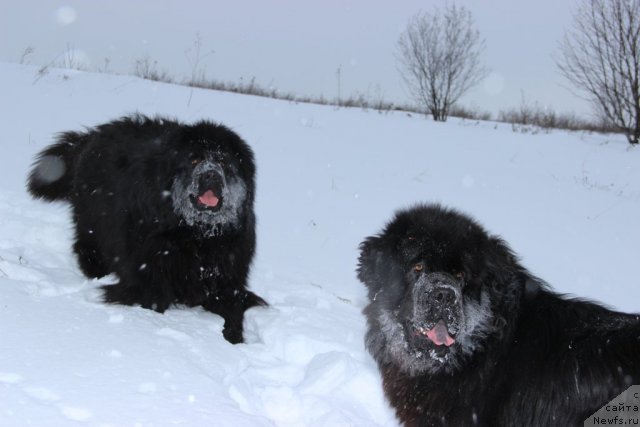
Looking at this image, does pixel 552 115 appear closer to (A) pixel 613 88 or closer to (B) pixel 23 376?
(A) pixel 613 88

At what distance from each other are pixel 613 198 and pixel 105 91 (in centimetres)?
950

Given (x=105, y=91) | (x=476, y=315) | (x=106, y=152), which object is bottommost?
(x=476, y=315)

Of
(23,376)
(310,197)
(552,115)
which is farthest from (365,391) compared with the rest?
(552,115)

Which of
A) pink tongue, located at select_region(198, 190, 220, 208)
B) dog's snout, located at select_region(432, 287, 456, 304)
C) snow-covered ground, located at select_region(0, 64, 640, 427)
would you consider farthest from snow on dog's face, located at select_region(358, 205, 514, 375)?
pink tongue, located at select_region(198, 190, 220, 208)

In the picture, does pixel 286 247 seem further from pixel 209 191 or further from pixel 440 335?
pixel 440 335

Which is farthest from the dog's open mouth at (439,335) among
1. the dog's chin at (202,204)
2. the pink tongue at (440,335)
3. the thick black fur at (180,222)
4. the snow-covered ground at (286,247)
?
the dog's chin at (202,204)

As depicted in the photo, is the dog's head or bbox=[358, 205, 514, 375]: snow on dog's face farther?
the dog's head

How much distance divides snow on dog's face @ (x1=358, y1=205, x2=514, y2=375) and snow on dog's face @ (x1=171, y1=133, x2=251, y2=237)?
1.63m

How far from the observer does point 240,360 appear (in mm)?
3709

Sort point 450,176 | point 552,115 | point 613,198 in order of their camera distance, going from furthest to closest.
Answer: point 552,115
point 450,176
point 613,198

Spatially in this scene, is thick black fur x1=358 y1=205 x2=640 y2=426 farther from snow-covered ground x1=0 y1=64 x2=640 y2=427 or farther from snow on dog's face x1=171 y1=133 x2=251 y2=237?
snow on dog's face x1=171 y1=133 x2=251 y2=237

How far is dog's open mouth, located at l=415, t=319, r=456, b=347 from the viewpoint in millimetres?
2953

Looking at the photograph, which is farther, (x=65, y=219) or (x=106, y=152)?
(x=65, y=219)

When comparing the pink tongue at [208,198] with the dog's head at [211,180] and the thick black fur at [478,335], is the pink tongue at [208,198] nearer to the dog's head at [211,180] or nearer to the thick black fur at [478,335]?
the dog's head at [211,180]
